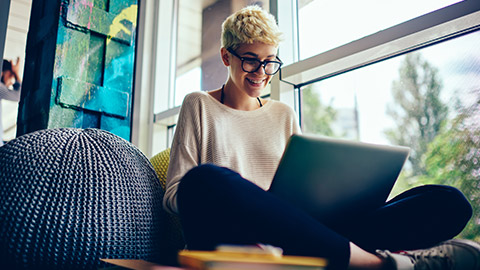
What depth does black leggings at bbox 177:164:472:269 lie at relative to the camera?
24.6 inches

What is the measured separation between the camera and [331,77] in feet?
5.03

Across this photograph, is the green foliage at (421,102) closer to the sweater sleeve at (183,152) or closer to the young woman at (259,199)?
the young woman at (259,199)

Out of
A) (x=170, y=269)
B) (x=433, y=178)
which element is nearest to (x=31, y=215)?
(x=170, y=269)

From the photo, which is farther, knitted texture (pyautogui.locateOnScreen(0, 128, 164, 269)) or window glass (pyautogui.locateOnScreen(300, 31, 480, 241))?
window glass (pyautogui.locateOnScreen(300, 31, 480, 241))

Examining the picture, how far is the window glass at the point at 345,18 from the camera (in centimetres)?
133

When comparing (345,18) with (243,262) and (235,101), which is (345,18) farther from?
(243,262)

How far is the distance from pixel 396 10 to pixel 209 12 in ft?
3.89

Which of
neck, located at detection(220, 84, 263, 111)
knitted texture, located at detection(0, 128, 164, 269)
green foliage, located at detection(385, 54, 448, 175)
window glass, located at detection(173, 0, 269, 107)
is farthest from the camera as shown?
window glass, located at detection(173, 0, 269, 107)

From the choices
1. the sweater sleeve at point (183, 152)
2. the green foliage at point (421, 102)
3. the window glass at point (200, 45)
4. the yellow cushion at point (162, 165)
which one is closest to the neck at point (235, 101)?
the sweater sleeve at point (183, 152)

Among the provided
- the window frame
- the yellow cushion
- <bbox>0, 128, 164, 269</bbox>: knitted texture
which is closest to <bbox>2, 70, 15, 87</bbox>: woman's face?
the window frame

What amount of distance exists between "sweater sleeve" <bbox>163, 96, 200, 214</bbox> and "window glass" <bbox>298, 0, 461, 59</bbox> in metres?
0.75

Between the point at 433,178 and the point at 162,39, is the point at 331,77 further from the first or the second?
the point at 162,39

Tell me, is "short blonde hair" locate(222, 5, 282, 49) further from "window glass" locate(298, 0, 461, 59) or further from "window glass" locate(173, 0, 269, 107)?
"window glass" locate(173, 0, 269, 107)

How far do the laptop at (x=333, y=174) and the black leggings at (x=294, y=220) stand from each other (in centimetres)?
6
